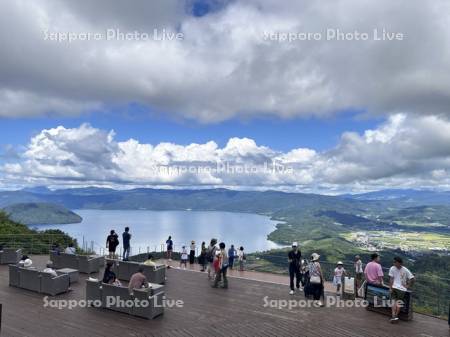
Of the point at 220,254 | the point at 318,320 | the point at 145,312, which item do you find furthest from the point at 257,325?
the point at 220,254

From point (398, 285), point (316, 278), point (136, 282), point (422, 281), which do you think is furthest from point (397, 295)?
point (422, 281)

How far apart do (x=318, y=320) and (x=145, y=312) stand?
4879 mm

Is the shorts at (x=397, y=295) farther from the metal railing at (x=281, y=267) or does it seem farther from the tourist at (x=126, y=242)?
the tourist at (x=126, y=242)

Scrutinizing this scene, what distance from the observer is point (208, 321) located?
388 inches

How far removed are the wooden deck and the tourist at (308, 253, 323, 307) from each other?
693 mm

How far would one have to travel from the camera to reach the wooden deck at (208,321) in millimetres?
8953

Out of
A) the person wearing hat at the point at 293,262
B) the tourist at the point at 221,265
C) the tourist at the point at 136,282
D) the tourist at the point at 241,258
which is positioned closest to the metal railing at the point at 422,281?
the tourist at the point at 241,258

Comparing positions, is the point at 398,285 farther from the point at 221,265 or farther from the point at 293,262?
the point at 221,265

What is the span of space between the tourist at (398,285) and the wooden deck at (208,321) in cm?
42

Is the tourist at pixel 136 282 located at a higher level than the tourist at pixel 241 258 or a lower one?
higher

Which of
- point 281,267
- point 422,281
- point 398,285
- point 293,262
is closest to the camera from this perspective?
point 398,285

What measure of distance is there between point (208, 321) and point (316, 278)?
388cm

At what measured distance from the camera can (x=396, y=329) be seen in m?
9.39

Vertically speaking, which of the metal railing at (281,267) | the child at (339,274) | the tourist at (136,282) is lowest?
the metal railing at (281,267)
